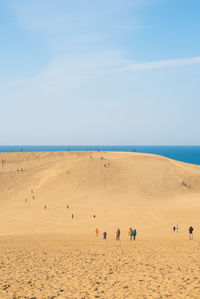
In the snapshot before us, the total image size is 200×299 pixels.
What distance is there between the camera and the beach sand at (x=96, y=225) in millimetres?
12625

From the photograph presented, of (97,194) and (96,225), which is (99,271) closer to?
(96,225)

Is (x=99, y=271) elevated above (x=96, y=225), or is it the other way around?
(x=99, y=271)

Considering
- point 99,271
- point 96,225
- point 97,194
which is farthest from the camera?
point 97,194

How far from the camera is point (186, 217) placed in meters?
41.0

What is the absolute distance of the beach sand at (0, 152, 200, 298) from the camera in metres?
12.6

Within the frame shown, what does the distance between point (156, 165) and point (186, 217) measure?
31.0m

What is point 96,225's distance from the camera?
3684 cm

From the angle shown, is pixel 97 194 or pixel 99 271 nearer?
pixel 99 271

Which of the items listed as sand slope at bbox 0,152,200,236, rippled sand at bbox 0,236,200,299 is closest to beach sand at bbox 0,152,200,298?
rippled sand at bbox 0,236,200,299

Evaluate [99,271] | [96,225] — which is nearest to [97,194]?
[96,225]

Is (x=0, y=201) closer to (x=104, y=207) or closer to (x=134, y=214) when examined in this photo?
(x=104, y=207)

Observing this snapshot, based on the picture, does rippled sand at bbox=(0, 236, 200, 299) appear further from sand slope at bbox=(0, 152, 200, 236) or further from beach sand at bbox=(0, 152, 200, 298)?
sand slope at bbox=(0, 152, 200, 236)

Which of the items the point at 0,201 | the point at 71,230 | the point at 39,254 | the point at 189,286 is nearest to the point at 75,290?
the point at 189,286

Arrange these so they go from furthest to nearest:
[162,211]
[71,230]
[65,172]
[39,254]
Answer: [65,172] → [162,211] → [71,230] → [39,254]
